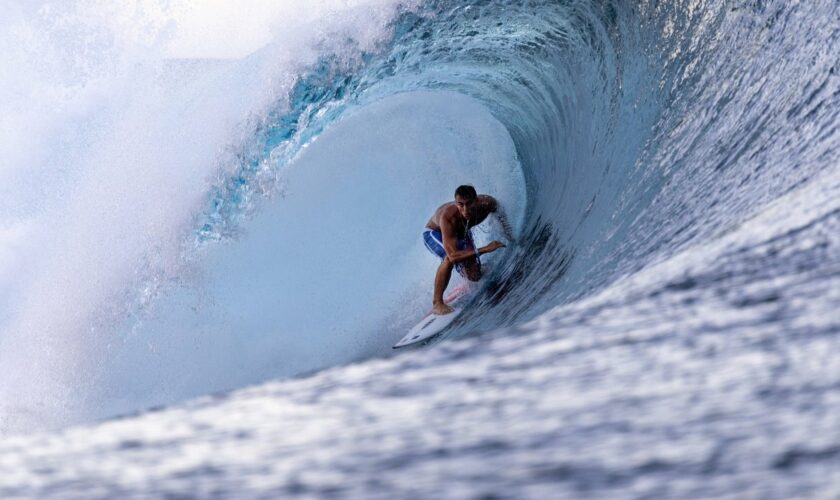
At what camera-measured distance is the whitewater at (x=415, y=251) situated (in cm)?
54

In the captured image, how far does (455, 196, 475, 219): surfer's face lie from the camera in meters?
3.87

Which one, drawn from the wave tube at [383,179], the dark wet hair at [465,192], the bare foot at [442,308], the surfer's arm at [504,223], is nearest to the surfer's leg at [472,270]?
the wave tube at [383,179]

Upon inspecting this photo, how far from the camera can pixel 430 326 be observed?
4258mm

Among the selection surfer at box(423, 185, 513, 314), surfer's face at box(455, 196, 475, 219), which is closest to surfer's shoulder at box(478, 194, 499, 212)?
surfer at box(423, 185, 513, 314)

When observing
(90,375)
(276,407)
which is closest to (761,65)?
(276,407)

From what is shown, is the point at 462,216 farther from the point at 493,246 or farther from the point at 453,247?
the point at 493,246

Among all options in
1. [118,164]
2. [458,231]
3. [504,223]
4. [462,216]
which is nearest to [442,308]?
[458,231]

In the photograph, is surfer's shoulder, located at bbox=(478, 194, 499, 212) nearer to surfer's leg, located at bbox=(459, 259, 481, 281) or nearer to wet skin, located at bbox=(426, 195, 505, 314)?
wet skin, located at bbox=(426, 195, 505, 314)

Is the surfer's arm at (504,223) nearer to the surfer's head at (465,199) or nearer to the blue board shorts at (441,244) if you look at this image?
the blue board shorts at (441,244)

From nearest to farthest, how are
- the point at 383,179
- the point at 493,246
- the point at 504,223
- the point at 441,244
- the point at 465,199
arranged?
the point at 465,199, the point at 493,246, the point at 441,244, the point at 504,223, the point at 383,179

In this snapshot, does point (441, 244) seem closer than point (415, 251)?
Yes

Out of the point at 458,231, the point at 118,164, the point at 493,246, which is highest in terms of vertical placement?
the point at 118,164

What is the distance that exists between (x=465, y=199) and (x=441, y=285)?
2.17 feet

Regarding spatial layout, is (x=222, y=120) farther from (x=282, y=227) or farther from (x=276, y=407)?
(x=276, y=407)
